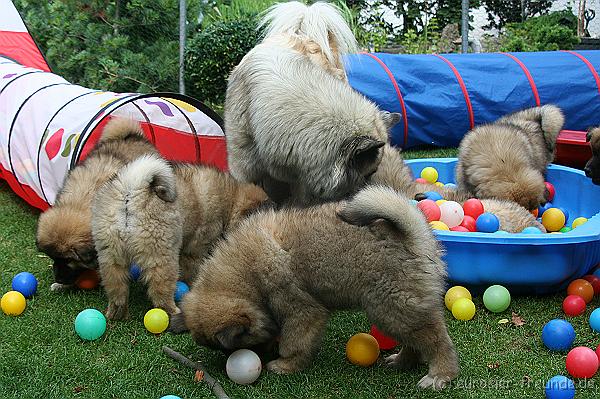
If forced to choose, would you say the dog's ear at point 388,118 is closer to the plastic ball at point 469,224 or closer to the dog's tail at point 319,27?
the plastic ball at point 469,224

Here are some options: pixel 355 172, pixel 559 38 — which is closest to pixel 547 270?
pixel 355 172

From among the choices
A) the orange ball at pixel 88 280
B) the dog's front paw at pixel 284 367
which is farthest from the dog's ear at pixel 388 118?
the orange ball at pixel 88 280

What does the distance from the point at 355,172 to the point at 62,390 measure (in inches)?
78.4

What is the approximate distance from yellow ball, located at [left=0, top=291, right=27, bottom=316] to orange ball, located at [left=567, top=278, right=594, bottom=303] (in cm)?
356

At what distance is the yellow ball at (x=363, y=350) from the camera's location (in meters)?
3.82

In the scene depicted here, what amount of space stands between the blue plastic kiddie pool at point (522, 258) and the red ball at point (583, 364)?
0.94 metres

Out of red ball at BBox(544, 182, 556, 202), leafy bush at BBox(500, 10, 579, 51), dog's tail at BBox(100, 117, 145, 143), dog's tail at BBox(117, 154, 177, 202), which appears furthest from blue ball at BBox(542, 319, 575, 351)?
leafy bush at BBox(500, 10, 579, 51)

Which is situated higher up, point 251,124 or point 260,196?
point 251,124

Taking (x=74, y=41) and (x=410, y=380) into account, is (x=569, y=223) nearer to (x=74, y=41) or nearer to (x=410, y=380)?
(x=410, y=380)

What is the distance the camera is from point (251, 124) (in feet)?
15.4

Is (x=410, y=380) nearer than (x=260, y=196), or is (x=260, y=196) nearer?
(x=410, y=380)

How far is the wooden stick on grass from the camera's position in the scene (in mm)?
3514

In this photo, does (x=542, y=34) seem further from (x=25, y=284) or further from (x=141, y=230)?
(x=25, y=284)

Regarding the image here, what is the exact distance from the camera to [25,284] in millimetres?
4809
